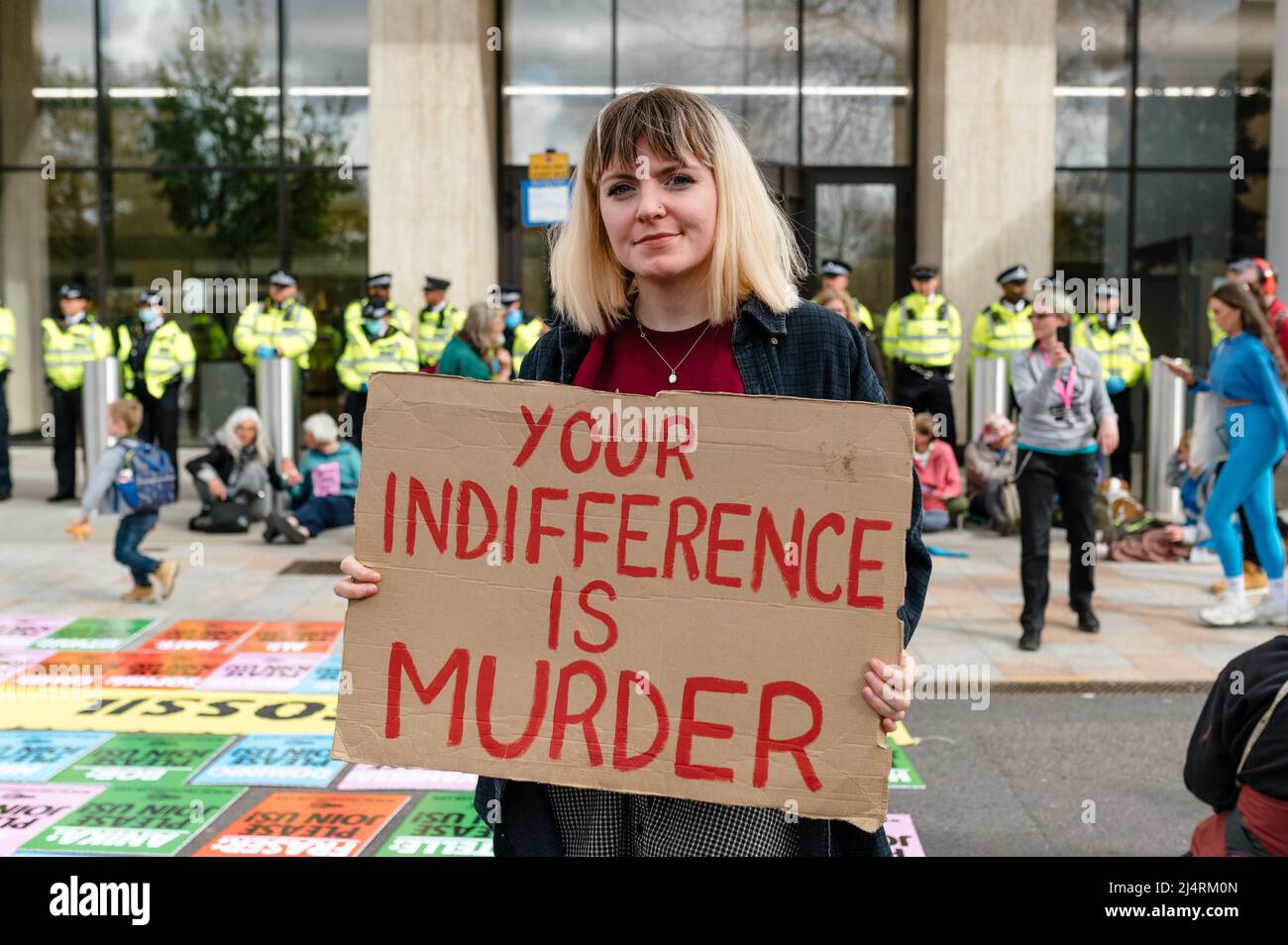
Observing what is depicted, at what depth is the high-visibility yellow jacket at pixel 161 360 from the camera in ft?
43.8

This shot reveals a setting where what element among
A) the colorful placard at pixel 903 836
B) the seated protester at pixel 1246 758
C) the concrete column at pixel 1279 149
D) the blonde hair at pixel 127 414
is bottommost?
the colorful placard at pixel 903 836

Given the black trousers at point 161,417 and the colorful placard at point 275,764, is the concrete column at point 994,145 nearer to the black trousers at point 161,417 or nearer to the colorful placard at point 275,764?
the black trousers at point 161,417

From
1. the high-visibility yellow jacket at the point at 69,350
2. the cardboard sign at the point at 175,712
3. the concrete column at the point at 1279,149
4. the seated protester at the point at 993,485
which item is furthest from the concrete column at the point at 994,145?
the cardboard sign at the point at 175,712

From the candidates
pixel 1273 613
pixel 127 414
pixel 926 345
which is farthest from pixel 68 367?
pixel 1273 613

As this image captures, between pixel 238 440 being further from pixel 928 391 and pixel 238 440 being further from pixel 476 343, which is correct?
pixel 928 391

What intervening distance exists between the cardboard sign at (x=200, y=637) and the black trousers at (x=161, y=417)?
5.81 m

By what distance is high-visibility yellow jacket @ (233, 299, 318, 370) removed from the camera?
13.5 meters

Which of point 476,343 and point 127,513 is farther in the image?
point 476,343

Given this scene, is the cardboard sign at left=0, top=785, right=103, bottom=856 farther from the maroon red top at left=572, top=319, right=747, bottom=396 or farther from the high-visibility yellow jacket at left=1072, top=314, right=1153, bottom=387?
the high-visibility yellow jacket at left=1072, top=314, right=1153, bottom=387

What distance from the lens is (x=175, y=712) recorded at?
6.16 metres

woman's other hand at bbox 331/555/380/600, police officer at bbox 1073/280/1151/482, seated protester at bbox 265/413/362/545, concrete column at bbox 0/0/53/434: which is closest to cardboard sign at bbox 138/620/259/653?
seated protester at bbox 265/413/362/545

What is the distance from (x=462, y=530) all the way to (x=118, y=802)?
10.6ft

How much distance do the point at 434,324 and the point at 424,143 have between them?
246 centimetres

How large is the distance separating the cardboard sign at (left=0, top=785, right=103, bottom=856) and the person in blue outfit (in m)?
6.31
